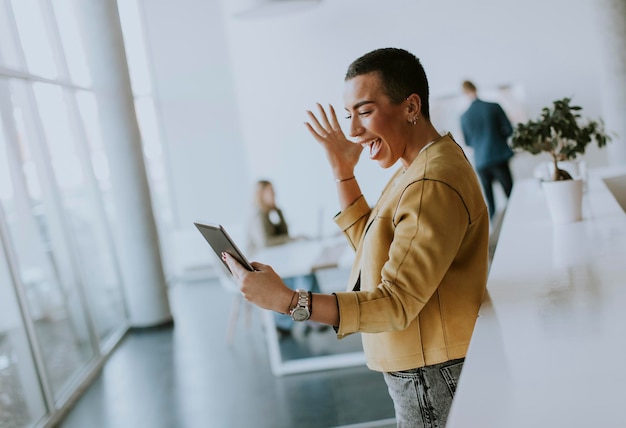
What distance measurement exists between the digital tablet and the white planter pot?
176 cm

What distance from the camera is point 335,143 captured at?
180 cm

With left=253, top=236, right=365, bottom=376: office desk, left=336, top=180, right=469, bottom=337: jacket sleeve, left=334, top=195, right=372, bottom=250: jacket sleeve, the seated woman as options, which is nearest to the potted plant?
left=334, top=195, right=372, bottom=250: jacket sleeve

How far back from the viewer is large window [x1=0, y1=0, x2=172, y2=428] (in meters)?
4.32

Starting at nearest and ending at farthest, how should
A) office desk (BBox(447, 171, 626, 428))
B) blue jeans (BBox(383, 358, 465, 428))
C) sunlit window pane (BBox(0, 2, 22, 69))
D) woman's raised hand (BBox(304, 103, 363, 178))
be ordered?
office desk (BBox(447, 171, 626, 428)) < blue jeans (BBox(383, 358, 465, 428)) < woman's raised hand (BBox(304, 103, 363, 178)) < sunlit window pane (BBox(0, 2, 22, 69))

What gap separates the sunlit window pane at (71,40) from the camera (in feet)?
20.9

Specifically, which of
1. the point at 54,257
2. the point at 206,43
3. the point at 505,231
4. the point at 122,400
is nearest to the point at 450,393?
the point at 505,231

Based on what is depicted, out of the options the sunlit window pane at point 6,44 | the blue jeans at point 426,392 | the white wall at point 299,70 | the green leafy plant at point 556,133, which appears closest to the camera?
the blue jeans at point 426,392

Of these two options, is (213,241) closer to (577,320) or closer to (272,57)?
(577,320)

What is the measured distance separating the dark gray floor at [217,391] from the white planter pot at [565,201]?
1627 millimetres

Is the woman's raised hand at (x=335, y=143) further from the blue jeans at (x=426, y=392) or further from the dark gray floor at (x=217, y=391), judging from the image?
the dark gray floor at (x=217, y=391)

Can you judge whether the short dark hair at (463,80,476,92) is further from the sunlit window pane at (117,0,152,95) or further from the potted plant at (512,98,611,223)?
the sunlit window pane at (117,0,152,95)

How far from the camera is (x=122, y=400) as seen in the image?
15.8ft

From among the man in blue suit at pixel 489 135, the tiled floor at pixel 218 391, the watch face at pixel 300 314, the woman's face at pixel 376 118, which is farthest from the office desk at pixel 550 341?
the man in blue suit at pixel 489 135

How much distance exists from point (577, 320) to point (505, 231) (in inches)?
53.9
